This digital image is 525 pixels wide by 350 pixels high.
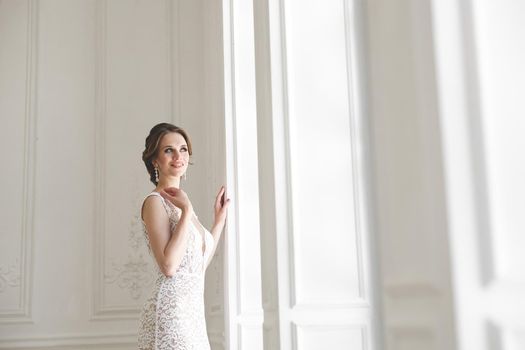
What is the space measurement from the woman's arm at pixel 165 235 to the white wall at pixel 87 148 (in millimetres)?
1235

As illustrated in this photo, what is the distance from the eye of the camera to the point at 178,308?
2969 millimetres

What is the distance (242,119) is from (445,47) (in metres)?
2.76

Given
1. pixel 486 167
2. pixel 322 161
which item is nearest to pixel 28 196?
pixel 322 161

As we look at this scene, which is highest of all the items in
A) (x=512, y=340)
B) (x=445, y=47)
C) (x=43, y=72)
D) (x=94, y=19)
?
(x=94, y=19)

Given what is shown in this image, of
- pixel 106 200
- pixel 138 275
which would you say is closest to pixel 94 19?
pixel 106 200

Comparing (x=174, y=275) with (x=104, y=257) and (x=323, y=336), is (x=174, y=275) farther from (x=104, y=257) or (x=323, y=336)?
(x=104, y=257)

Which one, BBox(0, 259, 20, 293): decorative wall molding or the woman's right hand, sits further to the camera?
BBox(0, 259, 20, 293): decorative wall molding

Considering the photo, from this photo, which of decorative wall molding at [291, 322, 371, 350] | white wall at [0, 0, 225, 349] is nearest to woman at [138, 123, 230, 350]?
decorative wall molding at [291, 322, 371, 350]

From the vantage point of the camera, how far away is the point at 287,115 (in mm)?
2053

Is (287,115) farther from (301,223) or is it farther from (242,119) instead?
(242,119)

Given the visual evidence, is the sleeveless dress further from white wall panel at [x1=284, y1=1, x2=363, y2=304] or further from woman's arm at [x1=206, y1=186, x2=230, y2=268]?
white wall panel at [x1=284, y1=1, x2=363, y2=304]

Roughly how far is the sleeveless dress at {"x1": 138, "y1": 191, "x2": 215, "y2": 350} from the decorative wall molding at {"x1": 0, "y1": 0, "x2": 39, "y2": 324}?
186 centimetres

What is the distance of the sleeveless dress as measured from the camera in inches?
115

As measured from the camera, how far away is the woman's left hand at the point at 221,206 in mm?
3402
